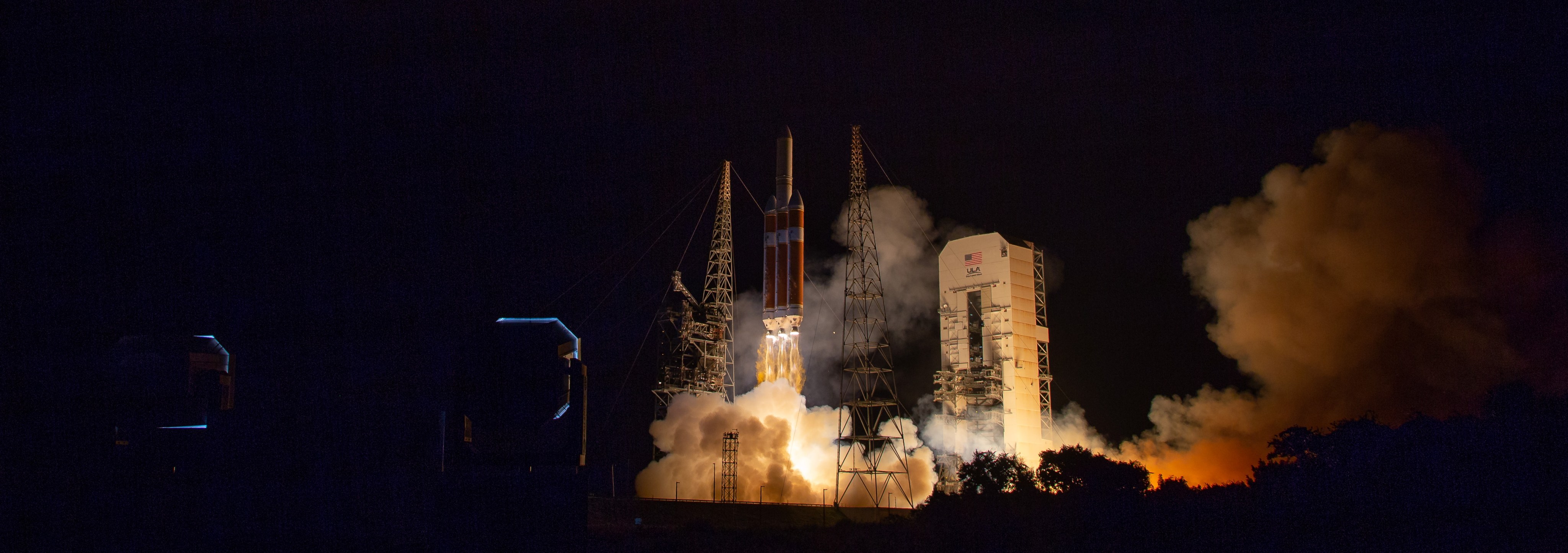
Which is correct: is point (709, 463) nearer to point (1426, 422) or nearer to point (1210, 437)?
point (1210, 437)

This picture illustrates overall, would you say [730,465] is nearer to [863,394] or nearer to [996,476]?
[863,394]

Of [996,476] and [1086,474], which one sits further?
[996,476]

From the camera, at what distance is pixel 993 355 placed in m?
43.0

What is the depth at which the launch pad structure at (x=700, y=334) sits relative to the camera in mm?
47281

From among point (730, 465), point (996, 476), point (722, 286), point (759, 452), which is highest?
point (722, 286)

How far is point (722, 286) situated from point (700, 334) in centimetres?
503

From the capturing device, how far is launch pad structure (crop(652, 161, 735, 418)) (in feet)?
155

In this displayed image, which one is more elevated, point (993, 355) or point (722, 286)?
point (722, 286)

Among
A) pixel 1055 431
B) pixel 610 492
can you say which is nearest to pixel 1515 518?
pixel 1055 431

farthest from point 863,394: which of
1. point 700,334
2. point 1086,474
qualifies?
point 700,334

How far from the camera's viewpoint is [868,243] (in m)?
56.2

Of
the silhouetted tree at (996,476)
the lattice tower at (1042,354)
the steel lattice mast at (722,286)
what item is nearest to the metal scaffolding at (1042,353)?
the lattice tower at (1042,354)

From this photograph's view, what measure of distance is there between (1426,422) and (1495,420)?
152 cm

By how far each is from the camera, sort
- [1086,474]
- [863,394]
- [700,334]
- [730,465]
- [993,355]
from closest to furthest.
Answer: [1086,474], [863,394], [730,465], [993,355], [700,334]
